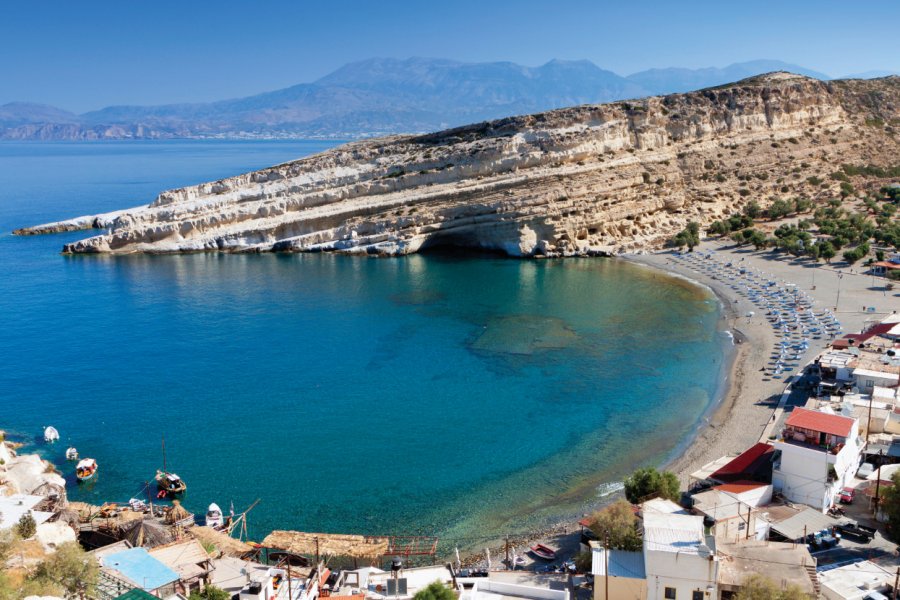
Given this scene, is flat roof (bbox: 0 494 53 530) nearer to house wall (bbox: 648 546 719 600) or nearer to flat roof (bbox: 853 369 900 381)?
house wall (bbox: 648 546 719 600)

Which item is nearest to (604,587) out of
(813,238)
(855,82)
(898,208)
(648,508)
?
(648,508)

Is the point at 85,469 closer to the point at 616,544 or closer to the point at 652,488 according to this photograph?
the point at 616,544

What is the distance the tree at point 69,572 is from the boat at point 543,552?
12.2 meters

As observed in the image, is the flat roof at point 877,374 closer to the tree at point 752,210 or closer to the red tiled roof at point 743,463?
the red tiled roof at point 743,463

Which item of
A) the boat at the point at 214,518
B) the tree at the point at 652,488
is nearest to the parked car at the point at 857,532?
the tree at the point at 652,488

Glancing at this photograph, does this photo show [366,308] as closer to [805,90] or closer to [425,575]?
[425,575]

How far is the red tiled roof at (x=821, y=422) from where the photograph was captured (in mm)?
21766

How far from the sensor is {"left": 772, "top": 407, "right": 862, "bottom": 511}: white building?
21203 mm

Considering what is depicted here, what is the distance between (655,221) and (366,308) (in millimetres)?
32988

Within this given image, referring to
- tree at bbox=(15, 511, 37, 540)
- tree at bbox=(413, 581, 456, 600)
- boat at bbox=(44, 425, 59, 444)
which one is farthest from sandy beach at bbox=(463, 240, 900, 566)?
boat at bbox=(44, 425, 59, 444)

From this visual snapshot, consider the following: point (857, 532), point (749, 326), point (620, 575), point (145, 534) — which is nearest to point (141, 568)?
point (145, 534)

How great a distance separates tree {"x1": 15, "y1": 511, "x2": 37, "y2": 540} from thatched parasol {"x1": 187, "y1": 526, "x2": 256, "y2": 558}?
4208mm

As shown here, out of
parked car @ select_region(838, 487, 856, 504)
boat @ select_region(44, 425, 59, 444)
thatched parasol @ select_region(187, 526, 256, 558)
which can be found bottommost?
thatched parasol @ select_region(187, 526, 256, 558)

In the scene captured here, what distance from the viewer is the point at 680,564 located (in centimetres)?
1617
